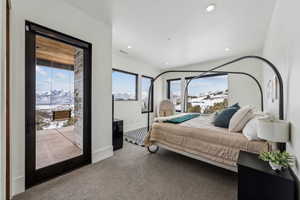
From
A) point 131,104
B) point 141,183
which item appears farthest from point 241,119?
point 131,104

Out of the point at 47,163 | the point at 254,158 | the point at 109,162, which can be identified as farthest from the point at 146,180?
the point at 47,163

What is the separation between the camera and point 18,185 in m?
1.57

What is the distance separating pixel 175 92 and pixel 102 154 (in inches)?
175

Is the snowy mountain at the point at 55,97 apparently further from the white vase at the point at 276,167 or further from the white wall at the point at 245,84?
the white wall at the point at 245,84

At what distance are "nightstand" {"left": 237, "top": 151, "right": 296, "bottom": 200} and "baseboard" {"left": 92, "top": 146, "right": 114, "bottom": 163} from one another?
7.17 feet

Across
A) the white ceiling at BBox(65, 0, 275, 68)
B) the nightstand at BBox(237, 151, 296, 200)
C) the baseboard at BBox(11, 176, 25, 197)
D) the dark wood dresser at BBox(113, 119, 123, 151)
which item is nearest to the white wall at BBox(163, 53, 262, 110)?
the white ceiling at BBox(65, 0, 275, 68)

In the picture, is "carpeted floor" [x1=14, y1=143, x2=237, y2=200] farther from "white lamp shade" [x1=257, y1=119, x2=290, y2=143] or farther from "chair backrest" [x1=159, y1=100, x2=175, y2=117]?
"chair backrest" [x1=159, y1=100, x2=175, y2=117]

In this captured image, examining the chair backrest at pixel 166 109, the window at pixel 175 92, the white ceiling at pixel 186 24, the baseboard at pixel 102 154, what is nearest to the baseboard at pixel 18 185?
the baseboard at pixel 102 154

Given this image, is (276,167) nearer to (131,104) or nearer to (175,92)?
(131,104)

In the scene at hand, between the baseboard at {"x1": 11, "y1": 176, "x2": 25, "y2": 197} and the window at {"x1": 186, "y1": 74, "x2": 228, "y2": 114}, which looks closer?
the baseboard at {"x1": 11, "y1": 176, "x2": 25, "y2": 197}

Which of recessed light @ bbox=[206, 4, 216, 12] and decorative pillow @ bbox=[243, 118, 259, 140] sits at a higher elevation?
recessed light @ bbox=[206, 4, 216, 12]

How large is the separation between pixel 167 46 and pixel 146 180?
10.8 feet

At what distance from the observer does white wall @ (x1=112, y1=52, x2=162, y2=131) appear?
428 centimetres

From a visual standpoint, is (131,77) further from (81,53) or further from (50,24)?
(50,24)
